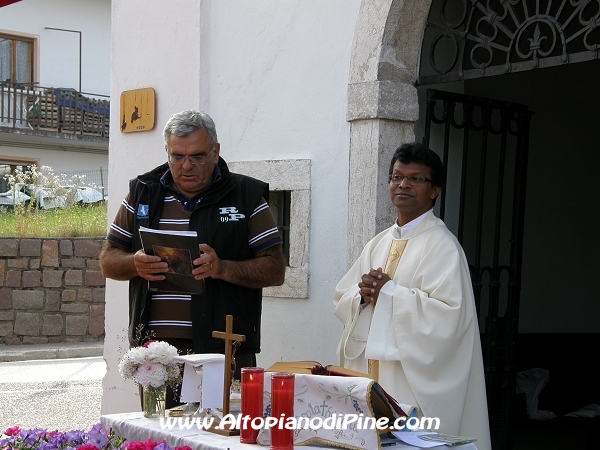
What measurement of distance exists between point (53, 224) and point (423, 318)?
11.3 m

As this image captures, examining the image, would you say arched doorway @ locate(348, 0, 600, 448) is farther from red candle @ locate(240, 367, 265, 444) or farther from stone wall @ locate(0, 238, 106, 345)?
stone wall @ locate(0, 238, 106, 345)

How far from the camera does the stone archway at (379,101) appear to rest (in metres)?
5.26

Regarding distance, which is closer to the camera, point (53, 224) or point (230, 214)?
point (230, 214)

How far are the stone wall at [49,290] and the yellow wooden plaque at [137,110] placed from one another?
Answer: 23.6 feet

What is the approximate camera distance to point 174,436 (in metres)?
3.21

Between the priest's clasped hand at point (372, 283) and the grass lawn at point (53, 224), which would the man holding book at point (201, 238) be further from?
the grass lawn at point (53, 224)

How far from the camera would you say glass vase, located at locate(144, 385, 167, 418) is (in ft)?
11.5

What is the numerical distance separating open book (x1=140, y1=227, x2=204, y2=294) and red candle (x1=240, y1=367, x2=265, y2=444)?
1051mm

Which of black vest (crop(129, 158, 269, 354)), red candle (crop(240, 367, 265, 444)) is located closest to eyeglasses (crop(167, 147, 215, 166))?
black vest (crop(129, 158, 269, 354))

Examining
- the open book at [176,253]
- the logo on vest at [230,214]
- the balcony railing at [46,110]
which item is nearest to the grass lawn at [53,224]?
the balcony railing at [46,110]

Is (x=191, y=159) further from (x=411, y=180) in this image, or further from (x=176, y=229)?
(x=411, y=180)

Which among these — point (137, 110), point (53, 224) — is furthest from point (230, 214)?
point (53, 224)

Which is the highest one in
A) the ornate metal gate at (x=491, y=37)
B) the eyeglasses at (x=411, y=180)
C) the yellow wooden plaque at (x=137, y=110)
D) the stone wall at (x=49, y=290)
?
the ornate metal gate at (x=491, y=37)

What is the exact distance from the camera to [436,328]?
4.00 m
